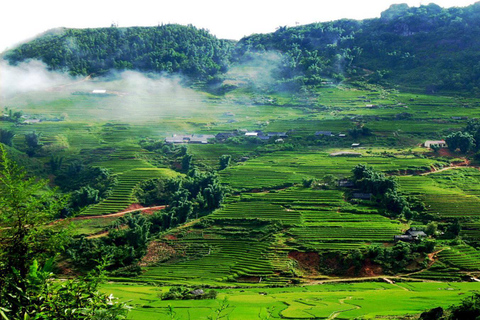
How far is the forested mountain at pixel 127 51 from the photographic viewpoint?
373ft

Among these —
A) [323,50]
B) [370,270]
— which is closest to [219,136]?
[370,270]

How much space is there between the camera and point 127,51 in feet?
400

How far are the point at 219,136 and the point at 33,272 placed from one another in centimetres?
7168

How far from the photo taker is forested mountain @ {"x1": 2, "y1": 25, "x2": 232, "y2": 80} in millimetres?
113688

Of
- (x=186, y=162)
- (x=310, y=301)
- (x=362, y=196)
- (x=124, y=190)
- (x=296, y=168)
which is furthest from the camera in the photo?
(x=186, y=162)

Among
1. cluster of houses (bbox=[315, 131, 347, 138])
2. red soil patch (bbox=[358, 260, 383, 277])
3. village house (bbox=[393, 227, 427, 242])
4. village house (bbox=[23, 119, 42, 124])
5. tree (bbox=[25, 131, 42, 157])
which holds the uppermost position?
village house (bbox=[23, 119, 42, 124])

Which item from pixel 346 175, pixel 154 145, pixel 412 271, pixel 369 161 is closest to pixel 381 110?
pixel 369 161

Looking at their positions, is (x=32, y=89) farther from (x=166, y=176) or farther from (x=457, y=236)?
(x=457, y=236)

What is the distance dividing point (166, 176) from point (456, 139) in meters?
39.7

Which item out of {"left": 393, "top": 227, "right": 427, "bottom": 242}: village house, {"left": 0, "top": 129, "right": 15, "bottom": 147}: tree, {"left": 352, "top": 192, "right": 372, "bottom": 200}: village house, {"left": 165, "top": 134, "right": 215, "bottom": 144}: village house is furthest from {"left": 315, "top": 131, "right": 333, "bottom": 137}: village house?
{"left": 0, "top": 129, "right": 15, "bottom": 147}: tree

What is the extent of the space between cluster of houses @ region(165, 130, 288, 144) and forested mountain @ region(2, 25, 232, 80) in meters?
36.9

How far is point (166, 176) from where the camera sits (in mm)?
65562

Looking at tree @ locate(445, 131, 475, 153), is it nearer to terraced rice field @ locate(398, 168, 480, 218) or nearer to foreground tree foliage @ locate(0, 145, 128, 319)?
terraced rice field @ locate(398, 168, 480, 218)

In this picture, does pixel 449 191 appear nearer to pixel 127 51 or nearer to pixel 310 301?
pixel 310 301
